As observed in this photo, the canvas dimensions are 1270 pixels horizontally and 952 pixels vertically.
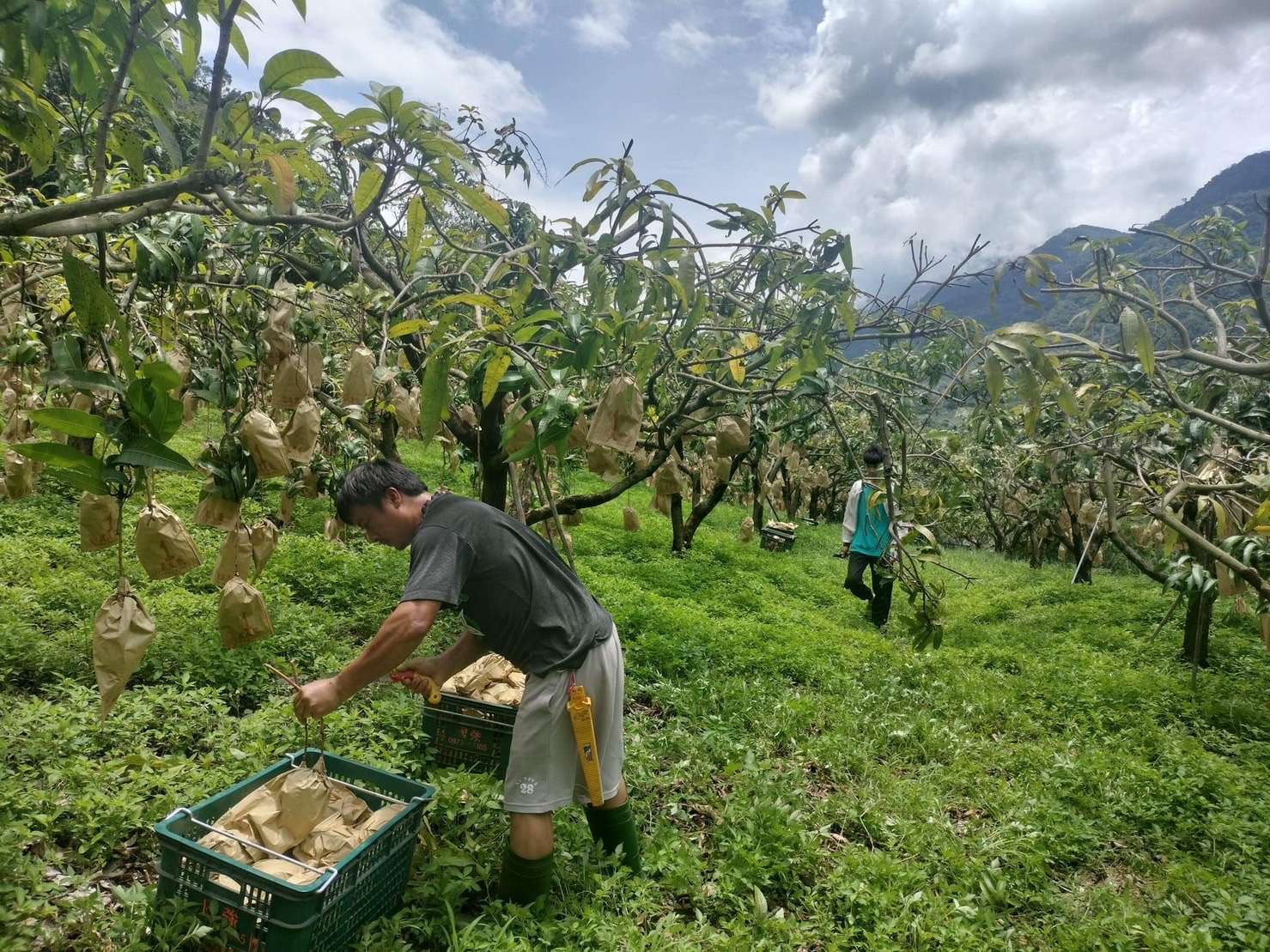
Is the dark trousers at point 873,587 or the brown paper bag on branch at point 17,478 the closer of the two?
the brown paper bag on branch at point 17,478

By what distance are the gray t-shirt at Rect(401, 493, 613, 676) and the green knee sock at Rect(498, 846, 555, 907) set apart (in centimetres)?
53

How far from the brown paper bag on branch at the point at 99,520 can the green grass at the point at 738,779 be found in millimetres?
817

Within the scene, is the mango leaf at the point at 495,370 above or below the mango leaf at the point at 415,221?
below

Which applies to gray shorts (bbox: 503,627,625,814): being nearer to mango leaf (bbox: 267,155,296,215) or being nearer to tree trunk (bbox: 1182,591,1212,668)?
mango leaf (bbox: 267,155,296,215)

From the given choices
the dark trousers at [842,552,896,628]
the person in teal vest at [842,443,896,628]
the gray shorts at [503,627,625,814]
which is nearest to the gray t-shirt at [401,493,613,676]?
the gray shorts at [503,627,625,814]

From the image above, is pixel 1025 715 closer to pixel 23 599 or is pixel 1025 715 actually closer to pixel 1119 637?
Answer: pixel 1119 637

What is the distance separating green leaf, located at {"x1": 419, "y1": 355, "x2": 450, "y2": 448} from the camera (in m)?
1.74

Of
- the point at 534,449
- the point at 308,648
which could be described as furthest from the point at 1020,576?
the point at 534,449

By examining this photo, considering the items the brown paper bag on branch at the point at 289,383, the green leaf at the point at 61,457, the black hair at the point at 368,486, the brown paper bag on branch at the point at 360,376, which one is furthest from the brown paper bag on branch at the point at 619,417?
the green leaf at the point at 61,457

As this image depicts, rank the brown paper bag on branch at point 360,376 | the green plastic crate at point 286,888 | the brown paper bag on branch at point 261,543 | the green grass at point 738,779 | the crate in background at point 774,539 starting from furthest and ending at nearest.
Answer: the crate in background at point 774,539 < the brown paper bag on branch at point 261,543 < the brown paper bag on branch at point 360,376 < the green grass at point 738,779 < the green plastic crate at point 286,888

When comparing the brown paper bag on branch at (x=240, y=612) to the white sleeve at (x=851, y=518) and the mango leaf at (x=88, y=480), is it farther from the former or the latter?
the white sleeve at (x=851, y=518)

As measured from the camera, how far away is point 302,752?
2.35m

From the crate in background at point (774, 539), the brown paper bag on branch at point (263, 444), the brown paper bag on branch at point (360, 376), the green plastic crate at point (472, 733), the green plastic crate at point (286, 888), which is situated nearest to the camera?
the green plastic crate at point (286, 888)

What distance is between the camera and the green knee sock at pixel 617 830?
235 cm
